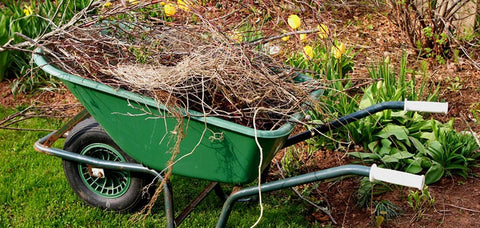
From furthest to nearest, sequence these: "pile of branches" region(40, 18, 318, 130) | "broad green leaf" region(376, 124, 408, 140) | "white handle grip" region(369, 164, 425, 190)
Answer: "broad green leaf" region(376, 124, 408, 140)
"pile of branches" region(40, 18, 318, 130)
"white handle grip" region(369, 164, 425, 190)

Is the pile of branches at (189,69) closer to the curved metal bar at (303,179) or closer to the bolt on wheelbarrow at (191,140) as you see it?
the bolt on wheelbarrow at (191,140)

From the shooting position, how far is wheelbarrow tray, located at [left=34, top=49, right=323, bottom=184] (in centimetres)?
204

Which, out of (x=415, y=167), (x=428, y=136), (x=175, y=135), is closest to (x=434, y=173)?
(x=415, y=167)

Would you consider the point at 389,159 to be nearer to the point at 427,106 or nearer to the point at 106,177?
the point at 427,106

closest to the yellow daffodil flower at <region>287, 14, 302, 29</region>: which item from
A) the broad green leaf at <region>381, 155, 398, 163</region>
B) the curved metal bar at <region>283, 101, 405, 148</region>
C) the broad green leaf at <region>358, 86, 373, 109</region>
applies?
the curved metal bar at <region>283, 101, 405, 148</region>

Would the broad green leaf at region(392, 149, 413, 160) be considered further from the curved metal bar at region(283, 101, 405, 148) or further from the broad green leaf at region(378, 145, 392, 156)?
the curved metal bar at region(283, 101, 405, 148)

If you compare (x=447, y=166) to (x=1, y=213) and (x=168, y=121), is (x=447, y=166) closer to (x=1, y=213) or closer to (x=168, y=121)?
(x=168, y=121)

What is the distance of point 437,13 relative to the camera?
363 centimetres

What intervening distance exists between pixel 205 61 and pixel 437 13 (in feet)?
6.65

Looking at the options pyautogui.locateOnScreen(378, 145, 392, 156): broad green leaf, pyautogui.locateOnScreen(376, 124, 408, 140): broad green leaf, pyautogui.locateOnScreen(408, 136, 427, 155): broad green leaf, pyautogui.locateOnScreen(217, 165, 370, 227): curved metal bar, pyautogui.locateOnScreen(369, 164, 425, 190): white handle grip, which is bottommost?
pyautogui.locateOnScreen(378, 145, 392, 156): broad green leaf

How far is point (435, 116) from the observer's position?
339cm

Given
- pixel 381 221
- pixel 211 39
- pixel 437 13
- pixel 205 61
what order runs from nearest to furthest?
1. pixel 205 61
2. pixel 211 39
3. pixel 381 221
4. pixel 437 13

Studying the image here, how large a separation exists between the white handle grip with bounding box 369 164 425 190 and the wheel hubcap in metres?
1.34

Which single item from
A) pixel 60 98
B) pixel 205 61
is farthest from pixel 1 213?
pixel 205 61
